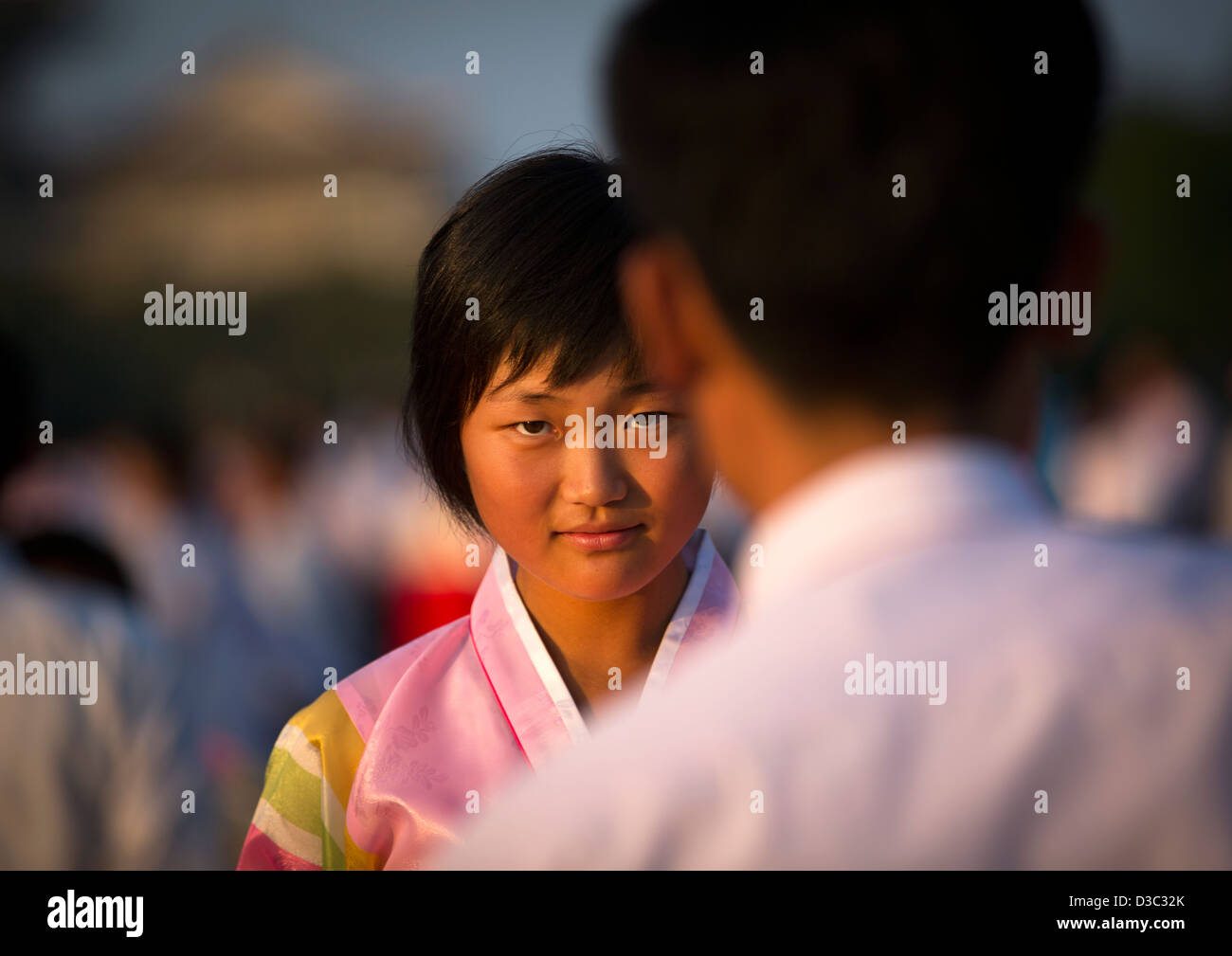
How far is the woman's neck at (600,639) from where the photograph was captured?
167 centimetres

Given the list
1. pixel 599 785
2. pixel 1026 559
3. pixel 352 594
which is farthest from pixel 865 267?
pixel 352 594

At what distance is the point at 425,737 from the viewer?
5.19 feet

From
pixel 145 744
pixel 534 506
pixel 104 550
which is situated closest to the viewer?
pixel 534 506

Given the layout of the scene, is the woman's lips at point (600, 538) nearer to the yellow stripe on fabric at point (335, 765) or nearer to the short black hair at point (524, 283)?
the short black hair at point (524, 283)

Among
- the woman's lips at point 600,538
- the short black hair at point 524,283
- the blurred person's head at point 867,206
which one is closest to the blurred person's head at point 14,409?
the short black hair at point 524,283

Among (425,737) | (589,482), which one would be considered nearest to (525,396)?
(589,482)

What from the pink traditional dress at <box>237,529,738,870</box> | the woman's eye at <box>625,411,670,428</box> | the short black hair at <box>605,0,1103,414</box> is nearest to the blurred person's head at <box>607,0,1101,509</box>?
the short black hair at <box>605,0,1103,414</box>

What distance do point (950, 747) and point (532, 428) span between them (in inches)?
36.2

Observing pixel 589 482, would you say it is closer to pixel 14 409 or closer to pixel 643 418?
pixel 643 418

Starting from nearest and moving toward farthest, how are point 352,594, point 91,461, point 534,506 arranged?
point 534,506 → point 352,594 → point 91,461

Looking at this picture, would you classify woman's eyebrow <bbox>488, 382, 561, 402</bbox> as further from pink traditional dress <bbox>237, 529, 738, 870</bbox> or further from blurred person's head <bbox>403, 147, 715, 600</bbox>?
pink traditional dress <bbox>237, 529, 738, 870</bbox>
